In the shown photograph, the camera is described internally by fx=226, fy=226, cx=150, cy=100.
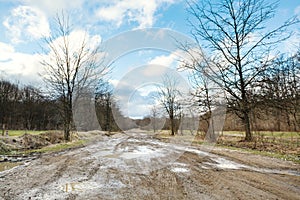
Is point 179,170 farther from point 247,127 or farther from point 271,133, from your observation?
point 271,133

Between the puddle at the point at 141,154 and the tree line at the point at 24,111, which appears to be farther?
the tree line at the point at 24,111

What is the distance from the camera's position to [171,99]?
3291cm

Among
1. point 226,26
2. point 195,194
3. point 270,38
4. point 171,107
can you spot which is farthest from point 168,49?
point 171,107

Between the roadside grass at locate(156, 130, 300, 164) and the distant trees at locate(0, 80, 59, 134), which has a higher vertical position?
the distant trees at locate(0, 80, 59, 134)

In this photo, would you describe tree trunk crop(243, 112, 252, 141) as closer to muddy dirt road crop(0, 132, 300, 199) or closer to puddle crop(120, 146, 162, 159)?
puddle crop(120, 146, 162, 159)

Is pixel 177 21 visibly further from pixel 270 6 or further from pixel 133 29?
pixel 270 6

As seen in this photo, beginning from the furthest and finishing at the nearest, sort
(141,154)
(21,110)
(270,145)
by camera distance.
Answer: (21,110) < (270,145) < (141,154)

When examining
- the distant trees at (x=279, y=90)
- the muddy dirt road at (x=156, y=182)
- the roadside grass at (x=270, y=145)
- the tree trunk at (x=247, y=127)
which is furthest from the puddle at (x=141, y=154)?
the distant trees at (x=279, y=90)

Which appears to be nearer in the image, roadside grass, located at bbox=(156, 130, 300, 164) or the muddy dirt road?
the muddy dirt road

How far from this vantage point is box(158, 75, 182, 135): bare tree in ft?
103

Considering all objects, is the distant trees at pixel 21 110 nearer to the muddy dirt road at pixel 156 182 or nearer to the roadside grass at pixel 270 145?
the roadside grass at pixel 270 145

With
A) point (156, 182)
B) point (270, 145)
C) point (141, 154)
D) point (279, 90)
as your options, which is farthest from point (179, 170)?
point (279, 90)

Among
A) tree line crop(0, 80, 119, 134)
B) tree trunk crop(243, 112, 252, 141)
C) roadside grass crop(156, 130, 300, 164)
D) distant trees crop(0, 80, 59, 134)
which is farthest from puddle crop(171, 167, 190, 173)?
distant trees crop(0, 80, 59, 134)

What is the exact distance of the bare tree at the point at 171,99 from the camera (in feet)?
103
